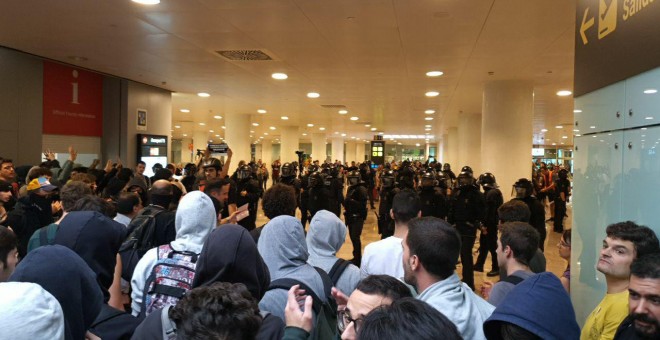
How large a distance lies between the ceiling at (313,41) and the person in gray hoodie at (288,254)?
11.7 feet

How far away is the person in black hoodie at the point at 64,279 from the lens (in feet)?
7.16

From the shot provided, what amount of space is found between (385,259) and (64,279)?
2.17 metres

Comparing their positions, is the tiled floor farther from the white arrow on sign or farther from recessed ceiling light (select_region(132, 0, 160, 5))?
recessed ceiling light (select_region(132, 0, 160, 5))

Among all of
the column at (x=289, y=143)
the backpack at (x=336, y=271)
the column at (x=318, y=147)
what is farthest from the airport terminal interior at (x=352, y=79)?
the column at (x=318, y=147)

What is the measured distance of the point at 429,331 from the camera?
1.21 meters

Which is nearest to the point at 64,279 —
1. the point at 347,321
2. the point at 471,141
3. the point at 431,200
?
the point at 347,321

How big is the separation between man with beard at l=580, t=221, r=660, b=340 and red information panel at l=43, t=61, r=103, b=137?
37.0 feet

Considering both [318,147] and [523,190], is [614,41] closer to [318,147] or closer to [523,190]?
[523,190]

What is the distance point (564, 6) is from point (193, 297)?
5.63 meters

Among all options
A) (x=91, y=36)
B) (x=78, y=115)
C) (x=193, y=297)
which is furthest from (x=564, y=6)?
(x=78, y=115)

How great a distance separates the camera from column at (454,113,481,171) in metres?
19.7

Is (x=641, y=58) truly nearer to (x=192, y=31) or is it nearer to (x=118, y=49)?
(x=192, y=31)

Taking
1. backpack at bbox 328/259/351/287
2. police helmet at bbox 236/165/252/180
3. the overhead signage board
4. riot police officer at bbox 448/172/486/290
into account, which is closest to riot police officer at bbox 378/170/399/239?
riot police officer at bbox 448/172/486/290

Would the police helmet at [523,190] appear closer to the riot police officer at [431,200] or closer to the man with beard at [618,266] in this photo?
the riot police officer at [431,200]
